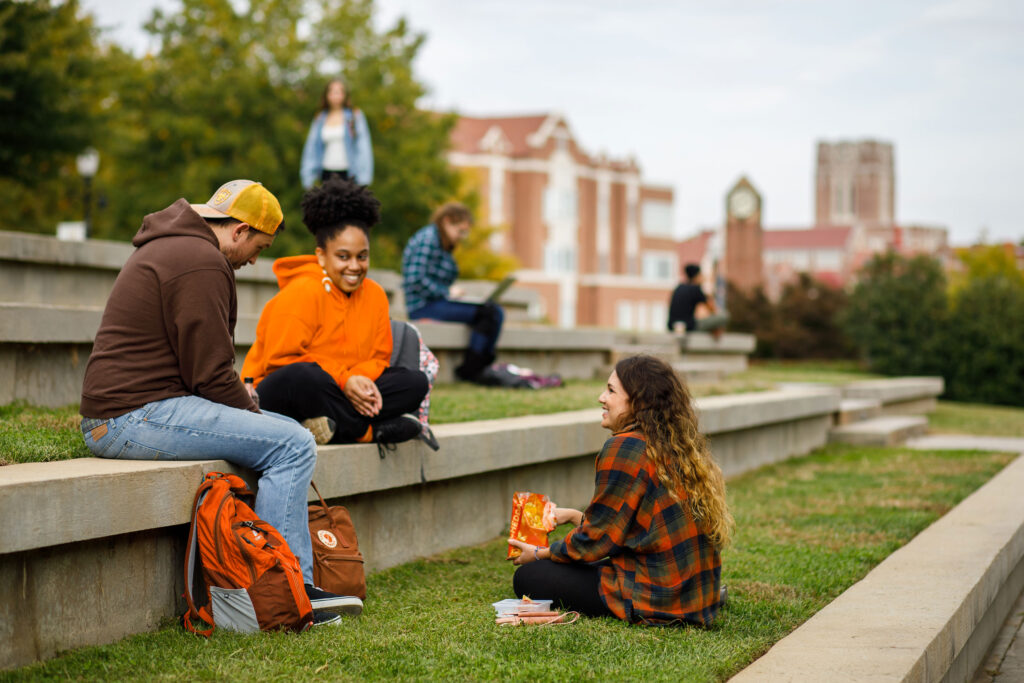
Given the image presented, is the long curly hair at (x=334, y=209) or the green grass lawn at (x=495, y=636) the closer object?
the green grass lawn at (x=495, y=636)

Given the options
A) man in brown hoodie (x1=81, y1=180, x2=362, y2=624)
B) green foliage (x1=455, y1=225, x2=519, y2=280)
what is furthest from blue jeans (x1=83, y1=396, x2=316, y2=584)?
green foliage (x1=455, y1=225, x2=519, y2=280)

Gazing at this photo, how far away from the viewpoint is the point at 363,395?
201 inches

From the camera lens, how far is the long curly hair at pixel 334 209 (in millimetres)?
5332

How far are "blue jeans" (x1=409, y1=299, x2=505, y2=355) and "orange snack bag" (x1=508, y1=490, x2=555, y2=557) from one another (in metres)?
4.90

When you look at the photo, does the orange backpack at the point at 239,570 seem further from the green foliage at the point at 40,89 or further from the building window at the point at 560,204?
the building window at the point at 560,204

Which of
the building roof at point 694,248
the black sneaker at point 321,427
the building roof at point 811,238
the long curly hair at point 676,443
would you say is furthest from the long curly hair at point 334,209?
the building roof at point 811,238

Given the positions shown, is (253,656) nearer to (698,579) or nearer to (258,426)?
(258,426)

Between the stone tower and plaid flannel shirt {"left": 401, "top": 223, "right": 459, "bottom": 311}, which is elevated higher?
the stone tower

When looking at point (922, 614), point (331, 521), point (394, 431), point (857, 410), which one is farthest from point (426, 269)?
point (857, 410)

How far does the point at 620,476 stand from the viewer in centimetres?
438

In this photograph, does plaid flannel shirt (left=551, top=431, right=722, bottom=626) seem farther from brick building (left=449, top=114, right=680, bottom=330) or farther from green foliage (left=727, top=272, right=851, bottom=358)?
brick building (left=449, top=114, right=680, bottom=330)

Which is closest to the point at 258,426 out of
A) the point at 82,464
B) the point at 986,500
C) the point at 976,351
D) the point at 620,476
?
the point at 82,464

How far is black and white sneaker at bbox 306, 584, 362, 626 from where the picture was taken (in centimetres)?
432

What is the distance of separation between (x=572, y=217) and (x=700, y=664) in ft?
203
